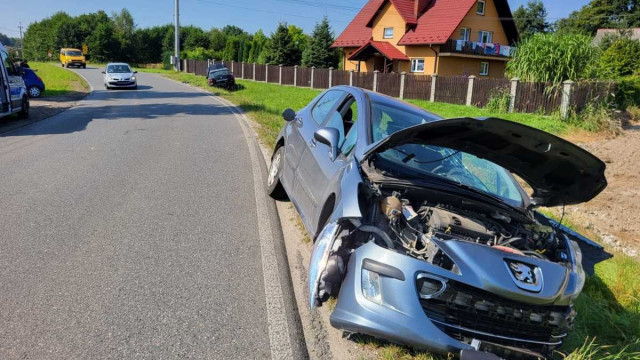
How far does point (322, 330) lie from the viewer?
11.6 feet

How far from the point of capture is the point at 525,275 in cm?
286

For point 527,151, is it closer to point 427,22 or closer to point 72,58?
point 427,22

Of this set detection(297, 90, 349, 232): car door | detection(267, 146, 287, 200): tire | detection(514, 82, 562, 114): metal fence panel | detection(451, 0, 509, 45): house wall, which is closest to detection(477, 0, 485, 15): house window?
detection(451, 0, 509, 45): house wall

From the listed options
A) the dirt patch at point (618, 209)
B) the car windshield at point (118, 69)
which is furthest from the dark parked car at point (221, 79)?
the dirt patch at point (618, 209)

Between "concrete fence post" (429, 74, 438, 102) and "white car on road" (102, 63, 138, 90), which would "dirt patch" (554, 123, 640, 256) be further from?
"white car on road" (102, 63, 138, 90)

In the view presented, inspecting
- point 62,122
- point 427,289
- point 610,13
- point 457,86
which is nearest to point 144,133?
point 62,122

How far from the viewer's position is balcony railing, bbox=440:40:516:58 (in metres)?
35.8

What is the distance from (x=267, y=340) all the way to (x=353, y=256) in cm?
86

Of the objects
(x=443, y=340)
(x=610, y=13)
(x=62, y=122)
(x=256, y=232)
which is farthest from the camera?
(x=610, y=13)

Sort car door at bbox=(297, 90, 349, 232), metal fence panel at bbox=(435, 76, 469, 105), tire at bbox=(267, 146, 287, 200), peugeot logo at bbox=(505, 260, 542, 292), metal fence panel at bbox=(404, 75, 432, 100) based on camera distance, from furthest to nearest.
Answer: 1. metal fence panel at bbox=(404, 75, 432, 100)
2. metal fence panel at bbox=(435, 76, 469, 105)
3. tire at bbox=(267, 146, 287, 200)
4. car door at bbox=(297, 90, 349, 232)
5. peugeot logo at bbox=(505, 260, 542, 292)

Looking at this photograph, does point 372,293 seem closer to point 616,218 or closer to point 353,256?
point 353,256

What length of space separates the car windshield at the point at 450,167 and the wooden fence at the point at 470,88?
15.8 m

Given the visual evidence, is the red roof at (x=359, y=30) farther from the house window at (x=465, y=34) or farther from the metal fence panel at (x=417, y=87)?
the metal fence panel at (x=417, y=87)

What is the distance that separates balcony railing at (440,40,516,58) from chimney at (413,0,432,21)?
4.78 m
